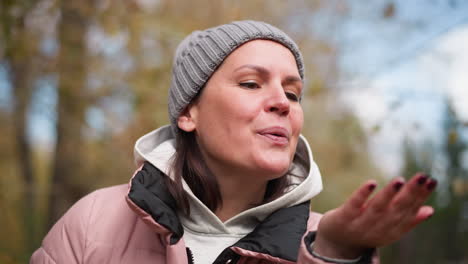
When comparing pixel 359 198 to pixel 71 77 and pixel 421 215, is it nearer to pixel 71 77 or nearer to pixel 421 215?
pixel 421 215

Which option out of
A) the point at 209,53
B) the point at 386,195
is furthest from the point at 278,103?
the point at 386,195

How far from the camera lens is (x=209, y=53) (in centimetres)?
191

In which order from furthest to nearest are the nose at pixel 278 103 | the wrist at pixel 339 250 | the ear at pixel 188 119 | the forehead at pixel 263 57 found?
the ear at pixel 188 119, the forehead at pixel 263 57, the nose at pixel 278 103, the wrist at pixel 339 250

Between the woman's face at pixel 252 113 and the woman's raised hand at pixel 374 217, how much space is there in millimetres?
587

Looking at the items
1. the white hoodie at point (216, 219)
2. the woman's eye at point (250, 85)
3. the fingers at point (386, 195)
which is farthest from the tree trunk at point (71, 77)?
the fingers at point (386, 195)

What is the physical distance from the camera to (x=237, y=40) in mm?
1858

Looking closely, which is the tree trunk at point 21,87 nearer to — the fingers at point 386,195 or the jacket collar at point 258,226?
the jacket collar at point 258,226

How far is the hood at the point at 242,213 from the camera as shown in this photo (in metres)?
1.77

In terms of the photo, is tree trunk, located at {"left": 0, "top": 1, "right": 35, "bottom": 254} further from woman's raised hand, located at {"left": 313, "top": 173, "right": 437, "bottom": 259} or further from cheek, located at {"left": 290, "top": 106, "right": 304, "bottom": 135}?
woman's raised hand, located at {"left": 313, "top": 173, "right": 437, "bottom": 259}

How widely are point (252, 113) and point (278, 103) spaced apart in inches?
4.4

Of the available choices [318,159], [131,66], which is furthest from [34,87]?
[318,159]

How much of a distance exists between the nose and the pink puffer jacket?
416 millimetres

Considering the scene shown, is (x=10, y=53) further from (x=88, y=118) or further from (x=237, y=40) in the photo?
(x=237, y=40)

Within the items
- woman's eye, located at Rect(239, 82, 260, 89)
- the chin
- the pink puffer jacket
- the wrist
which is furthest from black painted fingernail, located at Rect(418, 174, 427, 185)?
woman's eye, located at Rect(239, 82, 260, 89)
